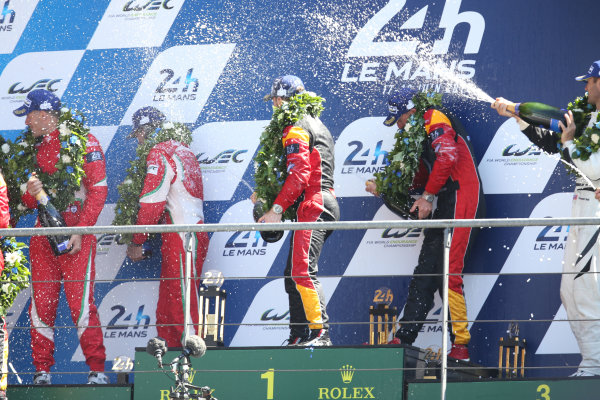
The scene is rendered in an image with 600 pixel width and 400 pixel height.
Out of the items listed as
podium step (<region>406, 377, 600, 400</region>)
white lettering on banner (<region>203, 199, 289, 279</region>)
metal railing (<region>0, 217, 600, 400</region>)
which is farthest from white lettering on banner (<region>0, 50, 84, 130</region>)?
podium step (<region>406, 377, 600, 400</region>)

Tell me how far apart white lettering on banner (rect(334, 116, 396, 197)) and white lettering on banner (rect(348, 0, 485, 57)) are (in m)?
0.56

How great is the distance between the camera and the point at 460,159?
7.69 meters

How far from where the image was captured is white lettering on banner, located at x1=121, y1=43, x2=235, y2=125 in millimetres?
8773

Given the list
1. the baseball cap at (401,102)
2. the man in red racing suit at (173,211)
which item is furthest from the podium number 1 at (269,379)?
the baseball cap at (401,102)

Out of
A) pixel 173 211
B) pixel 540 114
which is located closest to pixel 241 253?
pixel 173 211

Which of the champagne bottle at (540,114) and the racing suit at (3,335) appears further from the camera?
the champagne bottle at (540,114)

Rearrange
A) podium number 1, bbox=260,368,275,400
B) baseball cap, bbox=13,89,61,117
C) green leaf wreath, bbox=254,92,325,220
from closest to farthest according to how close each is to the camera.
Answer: podium number 1, bbox=260,368,275,400 < green leaf wreath, bbox=254,92,325,220 < baseball cap, bbox=13,89,61,117

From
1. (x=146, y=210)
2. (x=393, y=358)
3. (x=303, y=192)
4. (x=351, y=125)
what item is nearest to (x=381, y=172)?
(x=351, y=125)

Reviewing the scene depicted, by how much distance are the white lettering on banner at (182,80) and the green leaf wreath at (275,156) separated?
1.78 metres

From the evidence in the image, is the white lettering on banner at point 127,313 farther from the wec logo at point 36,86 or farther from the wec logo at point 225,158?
the wec logo at point 36,86

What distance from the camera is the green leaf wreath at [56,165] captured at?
7766 mm

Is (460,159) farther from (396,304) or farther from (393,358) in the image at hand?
(393,358)

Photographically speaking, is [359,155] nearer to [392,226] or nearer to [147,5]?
[147,5]

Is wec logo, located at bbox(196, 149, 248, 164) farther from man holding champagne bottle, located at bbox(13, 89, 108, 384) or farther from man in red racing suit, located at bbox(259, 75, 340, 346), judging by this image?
man in red racing suit, located at bbox(259, 75, 340, 346)
